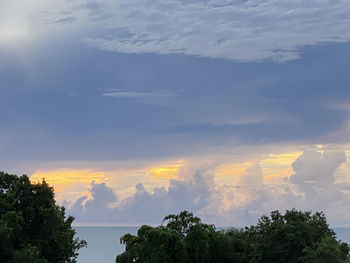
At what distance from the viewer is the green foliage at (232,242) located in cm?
7106

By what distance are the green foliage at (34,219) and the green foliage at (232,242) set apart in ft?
25.8

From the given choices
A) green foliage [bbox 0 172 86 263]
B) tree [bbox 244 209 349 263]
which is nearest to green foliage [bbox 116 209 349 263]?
tree [bbox 244 209 349 263]

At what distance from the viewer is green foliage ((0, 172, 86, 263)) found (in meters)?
70.7

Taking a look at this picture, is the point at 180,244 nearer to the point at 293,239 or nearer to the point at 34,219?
the point at 293,239

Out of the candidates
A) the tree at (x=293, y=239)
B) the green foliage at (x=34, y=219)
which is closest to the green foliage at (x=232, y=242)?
the tree at (x=293, y=239)

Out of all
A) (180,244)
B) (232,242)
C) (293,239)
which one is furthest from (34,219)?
(293,239)

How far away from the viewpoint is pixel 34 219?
7412cm

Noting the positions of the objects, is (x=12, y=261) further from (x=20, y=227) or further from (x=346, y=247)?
(x=346, y=247)

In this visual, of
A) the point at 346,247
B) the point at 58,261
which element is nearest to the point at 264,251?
the point at 346,247

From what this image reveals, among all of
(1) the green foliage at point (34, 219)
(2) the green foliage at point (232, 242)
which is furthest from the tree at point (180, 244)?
(1) the green foliage at point (34, 219)

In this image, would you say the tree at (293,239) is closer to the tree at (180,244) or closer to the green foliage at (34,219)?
Result: the tree at (180,244)

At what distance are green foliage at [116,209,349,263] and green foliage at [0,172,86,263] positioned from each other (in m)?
7.87

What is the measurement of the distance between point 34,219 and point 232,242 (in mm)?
25613

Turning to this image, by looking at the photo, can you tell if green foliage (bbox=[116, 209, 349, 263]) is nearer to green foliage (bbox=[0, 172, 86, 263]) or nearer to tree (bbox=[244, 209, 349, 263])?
tree (bbox=[244, 209, 349, 263])
